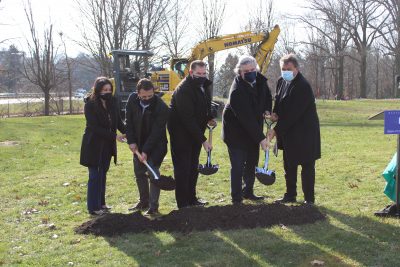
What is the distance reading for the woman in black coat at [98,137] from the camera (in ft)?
19.0

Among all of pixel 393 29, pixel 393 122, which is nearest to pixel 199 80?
pixel 393 122

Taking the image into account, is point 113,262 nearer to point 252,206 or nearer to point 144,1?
point 252,206

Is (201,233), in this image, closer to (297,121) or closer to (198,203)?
(198,203)

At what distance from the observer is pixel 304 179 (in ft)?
19.0

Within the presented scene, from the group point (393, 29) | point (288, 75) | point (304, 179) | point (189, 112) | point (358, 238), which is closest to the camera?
point (358, 238)

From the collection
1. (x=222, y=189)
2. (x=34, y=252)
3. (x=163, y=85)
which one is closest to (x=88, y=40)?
(x=163, y=85)

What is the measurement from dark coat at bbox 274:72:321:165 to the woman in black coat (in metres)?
2.10

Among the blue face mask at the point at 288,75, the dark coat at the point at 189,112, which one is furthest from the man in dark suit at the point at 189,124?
the blue face mask at the point at 288,75

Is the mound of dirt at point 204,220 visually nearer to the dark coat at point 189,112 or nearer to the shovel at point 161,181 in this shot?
the shovel at point 161,181

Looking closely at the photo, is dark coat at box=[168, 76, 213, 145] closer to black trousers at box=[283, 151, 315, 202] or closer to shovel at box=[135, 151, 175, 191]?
shovel at box=[135, 151, 175, 191]

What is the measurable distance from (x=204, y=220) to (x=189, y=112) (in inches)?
51.0

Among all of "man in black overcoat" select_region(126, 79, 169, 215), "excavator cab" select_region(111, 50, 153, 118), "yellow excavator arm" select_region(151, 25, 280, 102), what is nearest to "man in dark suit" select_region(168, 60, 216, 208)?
"man in black overcoat" select_region(126, 79, 169, 215)

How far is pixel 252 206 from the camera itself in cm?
562

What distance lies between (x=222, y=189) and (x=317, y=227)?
2.40 metres
